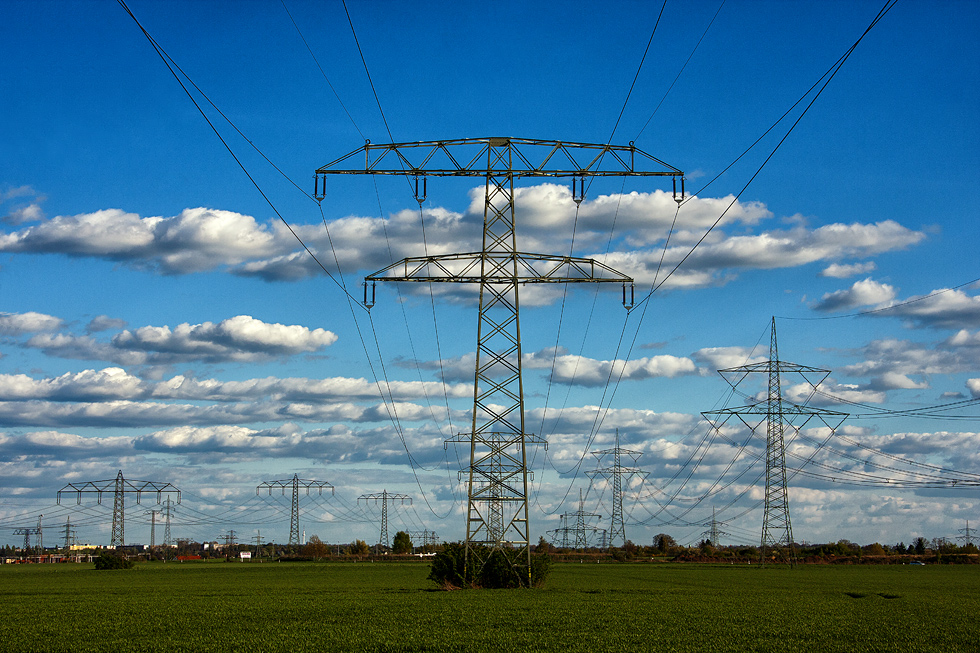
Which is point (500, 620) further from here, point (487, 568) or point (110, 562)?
point (110, 562)

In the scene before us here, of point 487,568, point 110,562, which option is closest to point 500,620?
point 487,568

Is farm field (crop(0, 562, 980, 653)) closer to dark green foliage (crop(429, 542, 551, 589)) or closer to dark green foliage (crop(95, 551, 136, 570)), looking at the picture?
dark green foliage (crop(429, 542, 551, 589))

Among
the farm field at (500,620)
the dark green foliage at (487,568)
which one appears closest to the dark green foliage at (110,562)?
the farm field at (500,620)

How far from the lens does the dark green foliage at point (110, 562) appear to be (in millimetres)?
136250

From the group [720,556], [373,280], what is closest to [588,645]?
[373,280]

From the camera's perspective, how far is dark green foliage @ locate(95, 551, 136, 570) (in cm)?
13625

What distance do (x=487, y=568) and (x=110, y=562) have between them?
104338 millimetres

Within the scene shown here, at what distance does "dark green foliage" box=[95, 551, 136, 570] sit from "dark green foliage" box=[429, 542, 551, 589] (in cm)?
9898

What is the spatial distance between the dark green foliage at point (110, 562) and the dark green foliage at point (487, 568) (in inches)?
3897

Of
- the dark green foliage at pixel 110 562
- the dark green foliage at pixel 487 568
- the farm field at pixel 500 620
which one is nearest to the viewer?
the farm field at pixel 500 620

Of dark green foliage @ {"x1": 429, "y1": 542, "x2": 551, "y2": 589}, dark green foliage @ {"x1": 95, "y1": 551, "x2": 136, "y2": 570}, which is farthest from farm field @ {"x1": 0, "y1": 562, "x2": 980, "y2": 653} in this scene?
A: dark green foliage @ {"x1": 95, "y1": 551, "x2": 136, "y2": 570}

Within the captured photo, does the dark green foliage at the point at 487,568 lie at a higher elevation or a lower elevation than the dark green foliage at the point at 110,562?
higher

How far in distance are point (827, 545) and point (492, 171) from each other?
171 m

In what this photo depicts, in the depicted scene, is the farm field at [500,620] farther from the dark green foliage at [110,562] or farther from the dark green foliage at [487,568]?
the dark green foliage at [110,562]
